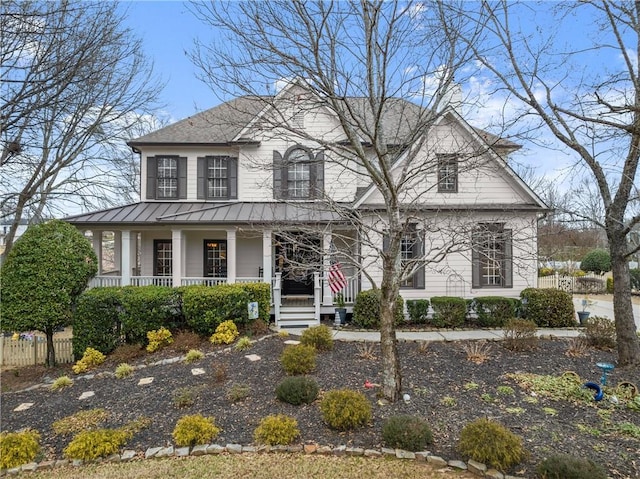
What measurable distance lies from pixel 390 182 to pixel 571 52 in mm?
5161

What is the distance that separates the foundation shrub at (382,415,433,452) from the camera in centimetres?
425

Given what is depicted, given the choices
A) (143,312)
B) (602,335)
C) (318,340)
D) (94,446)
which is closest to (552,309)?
(602,335)

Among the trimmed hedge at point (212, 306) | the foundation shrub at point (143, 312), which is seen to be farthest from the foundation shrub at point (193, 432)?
the foundation shrub at point (143, 312)

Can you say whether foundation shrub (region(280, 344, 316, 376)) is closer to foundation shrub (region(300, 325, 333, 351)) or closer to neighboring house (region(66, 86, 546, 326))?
foundation shrub (region(300, 325, 333, 351))

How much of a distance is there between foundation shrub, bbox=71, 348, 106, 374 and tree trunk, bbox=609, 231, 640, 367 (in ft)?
37.7

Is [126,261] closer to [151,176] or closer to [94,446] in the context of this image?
[151,176]

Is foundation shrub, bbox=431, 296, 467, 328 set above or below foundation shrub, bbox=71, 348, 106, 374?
above

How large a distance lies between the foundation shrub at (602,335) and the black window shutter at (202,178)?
500 inches

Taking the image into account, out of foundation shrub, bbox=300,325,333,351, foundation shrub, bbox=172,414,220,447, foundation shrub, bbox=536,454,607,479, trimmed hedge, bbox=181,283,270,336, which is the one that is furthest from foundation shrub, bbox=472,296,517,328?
foundation shrub, bbox=172,414,220,447

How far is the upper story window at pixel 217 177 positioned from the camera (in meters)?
13.7

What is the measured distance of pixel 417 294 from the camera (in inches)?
466

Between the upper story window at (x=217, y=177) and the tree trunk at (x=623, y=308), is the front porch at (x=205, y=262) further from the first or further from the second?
the tree trunk at (x=623, y=308)

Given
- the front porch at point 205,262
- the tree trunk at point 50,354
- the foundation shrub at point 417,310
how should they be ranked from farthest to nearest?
the front porch at point 205,262 → the foundation shrub at point 417,310 → the tree trunk at point 50,354

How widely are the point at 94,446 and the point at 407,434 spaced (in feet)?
12.9
